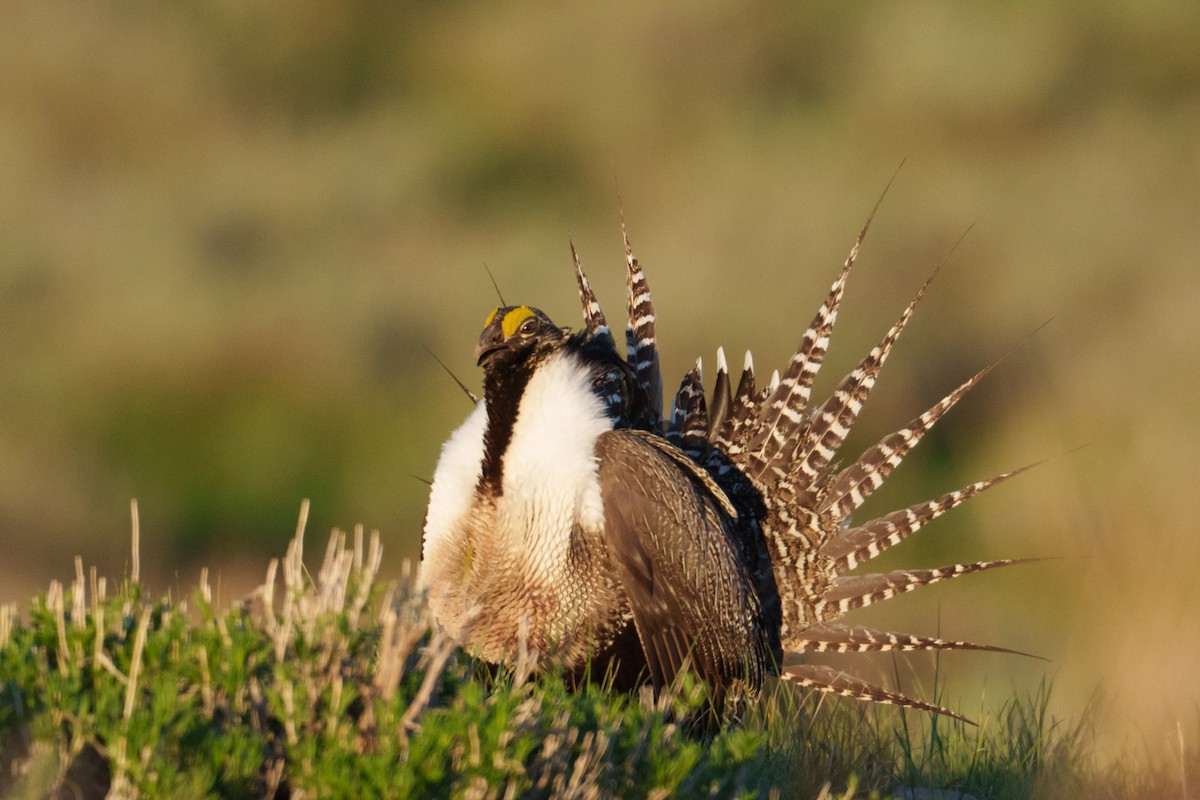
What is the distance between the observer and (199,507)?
10289mm

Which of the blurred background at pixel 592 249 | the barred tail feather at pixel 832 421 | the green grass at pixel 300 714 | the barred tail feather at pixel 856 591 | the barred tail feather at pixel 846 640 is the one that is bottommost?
the green grass at pixel 300 714

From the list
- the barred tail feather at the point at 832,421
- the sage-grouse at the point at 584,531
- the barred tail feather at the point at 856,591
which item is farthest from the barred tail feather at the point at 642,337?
the barred tail feather at the point at 856,591

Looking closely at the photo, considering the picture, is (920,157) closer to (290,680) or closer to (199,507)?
(199,507)

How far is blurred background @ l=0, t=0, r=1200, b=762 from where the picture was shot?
858 centimetres

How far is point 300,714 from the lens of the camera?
234 centimetres

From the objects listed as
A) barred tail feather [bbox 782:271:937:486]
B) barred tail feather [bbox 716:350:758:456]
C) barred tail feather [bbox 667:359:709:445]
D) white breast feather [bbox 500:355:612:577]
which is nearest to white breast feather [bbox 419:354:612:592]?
white breast feather [bbox 500:355:612:577]

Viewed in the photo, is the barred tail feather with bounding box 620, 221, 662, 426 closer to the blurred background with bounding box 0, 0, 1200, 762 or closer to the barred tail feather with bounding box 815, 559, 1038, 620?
the barred tail feather with bounding box 815, 559, 1038, 620

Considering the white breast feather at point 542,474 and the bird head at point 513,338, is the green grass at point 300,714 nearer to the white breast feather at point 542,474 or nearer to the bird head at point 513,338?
the white breast feather at point 542,474

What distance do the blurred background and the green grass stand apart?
3405 millimetres

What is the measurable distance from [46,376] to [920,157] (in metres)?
6.70

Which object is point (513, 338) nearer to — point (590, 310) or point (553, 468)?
point (553, 468)

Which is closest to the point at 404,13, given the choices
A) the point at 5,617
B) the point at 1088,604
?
the point at 1088,604

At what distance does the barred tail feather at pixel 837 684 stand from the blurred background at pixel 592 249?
1525mm

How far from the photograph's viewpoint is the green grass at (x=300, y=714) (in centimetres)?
225
